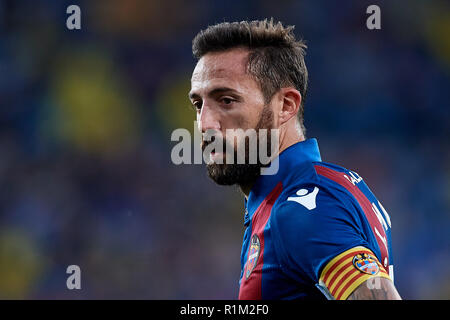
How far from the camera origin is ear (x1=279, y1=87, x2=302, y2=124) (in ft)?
7.28

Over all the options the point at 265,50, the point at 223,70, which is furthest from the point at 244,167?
the point at 265,50

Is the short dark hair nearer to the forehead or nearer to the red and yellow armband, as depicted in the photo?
the forehead

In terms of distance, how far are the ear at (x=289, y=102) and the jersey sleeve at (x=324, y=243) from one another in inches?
20.5

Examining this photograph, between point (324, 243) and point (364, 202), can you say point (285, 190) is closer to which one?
point (364, 202)

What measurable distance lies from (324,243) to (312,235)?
0.04 metres

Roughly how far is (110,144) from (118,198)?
0.69 metres

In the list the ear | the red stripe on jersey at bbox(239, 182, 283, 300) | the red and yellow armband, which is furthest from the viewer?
the ear

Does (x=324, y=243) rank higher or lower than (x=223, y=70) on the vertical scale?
lower

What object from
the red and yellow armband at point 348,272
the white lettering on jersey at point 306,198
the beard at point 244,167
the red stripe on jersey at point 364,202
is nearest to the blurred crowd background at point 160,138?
the beard at point 244,167

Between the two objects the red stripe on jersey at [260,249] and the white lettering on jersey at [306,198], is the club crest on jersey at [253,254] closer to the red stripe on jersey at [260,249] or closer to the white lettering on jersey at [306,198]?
the red stripe on jersey at [260,249]

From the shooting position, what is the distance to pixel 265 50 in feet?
7.39

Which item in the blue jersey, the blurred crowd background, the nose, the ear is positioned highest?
the blurred crowd background

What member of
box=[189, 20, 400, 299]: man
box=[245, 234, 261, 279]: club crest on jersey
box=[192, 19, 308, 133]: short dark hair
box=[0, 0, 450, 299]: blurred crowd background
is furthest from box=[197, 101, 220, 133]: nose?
box=[0, 0, 450, 299]: blurred crowd background

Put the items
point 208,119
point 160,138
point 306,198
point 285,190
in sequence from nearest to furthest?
point 306,198, point 285,190, point 208,119, point 160,138
